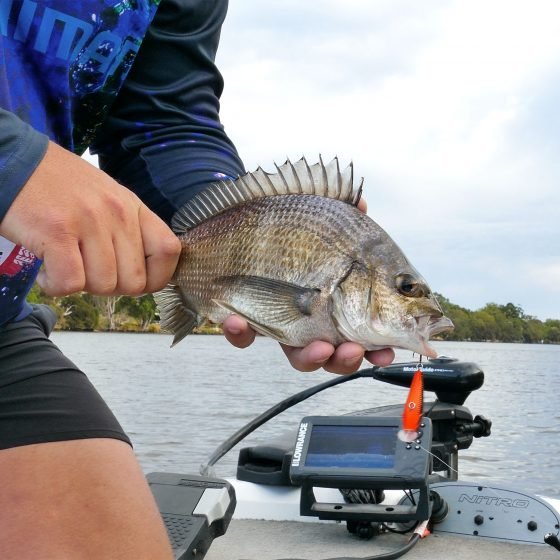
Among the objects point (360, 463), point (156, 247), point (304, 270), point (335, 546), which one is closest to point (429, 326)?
point (304, 270)

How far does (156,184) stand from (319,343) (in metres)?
0.70

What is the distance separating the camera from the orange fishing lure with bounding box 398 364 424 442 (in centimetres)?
249

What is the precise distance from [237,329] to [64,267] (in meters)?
0.71

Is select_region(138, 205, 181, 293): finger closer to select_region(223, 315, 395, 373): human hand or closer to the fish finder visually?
select_region(223, 315, 395, 373): human hand

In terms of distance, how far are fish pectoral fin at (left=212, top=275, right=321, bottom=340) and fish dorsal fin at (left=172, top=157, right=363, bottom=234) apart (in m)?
0.23

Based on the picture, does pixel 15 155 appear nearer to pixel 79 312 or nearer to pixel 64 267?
pixel 64 267

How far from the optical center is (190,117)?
2434 millimetres

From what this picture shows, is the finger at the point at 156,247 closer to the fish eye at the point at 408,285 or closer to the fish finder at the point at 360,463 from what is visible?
the fish eye at the point at 408,285

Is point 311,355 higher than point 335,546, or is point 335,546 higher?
point 311,355

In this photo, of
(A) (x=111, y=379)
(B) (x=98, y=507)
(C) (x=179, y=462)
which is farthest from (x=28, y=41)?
(A) (x=111, y=379)

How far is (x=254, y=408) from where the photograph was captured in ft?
70.1

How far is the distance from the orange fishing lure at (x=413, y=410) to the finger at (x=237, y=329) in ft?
2.20

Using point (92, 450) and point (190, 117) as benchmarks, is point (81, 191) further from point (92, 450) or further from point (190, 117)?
point (190, 117)

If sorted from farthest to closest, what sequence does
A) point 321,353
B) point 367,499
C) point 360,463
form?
point 367,499 < point 360,463 < point 321,353
